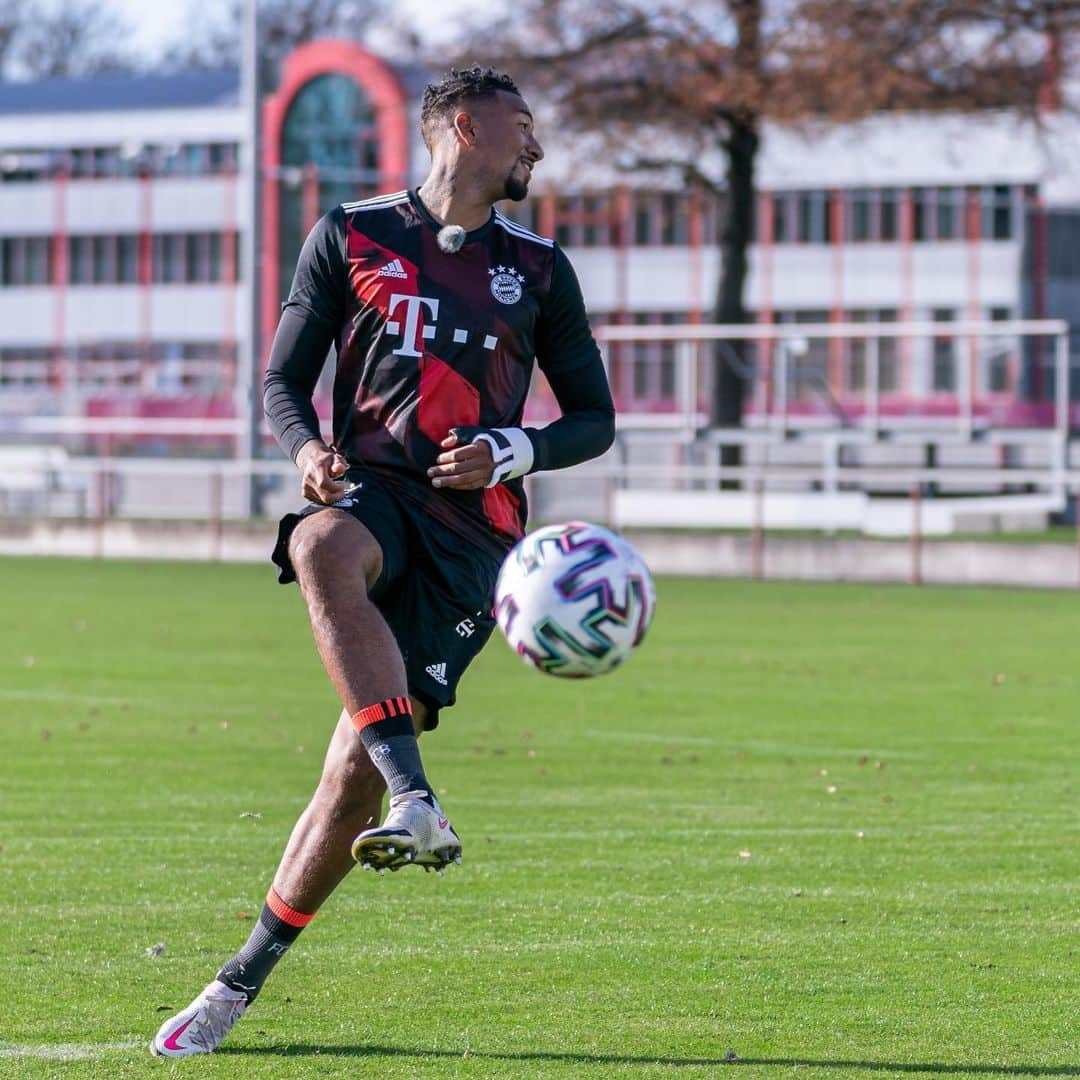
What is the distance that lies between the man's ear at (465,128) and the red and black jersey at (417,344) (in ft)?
0.69

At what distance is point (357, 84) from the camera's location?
57.5 metres

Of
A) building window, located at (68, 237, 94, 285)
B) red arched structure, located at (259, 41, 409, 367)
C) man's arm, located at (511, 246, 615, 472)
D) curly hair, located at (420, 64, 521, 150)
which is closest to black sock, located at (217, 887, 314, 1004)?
man's arm, located at (511, 246, 615, 472)

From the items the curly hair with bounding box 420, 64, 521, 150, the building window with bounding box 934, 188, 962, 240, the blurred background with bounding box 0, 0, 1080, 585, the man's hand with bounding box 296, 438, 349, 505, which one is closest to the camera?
the man's hand with bounding box 296, 438, 349, 505

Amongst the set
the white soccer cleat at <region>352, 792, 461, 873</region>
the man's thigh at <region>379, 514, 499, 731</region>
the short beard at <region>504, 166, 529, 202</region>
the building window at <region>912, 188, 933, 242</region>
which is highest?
the building window at <region>912, 188, 933, 242</region>

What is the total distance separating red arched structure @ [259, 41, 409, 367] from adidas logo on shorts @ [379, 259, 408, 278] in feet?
159

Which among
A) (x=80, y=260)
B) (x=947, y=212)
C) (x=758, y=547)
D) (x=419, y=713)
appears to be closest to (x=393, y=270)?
(x=419, y=713)

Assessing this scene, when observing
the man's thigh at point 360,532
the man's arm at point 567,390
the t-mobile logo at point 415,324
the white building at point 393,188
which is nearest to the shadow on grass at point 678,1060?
the man's thigh at point 360,532

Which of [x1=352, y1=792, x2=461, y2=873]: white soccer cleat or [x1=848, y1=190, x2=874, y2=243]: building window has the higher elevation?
[x1=848, y1=190, x2=874, y2=243]: building window

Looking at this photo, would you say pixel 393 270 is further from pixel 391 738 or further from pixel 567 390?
pixel 391 738

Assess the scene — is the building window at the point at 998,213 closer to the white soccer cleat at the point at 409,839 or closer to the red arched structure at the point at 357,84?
the red arched structure at the point at 357,84

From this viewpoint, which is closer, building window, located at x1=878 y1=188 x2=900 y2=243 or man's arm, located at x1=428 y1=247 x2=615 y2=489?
man's arm, located at x1=428 y1=247 x2=615 y2=489

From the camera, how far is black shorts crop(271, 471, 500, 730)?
5.96 m

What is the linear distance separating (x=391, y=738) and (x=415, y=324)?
112cm

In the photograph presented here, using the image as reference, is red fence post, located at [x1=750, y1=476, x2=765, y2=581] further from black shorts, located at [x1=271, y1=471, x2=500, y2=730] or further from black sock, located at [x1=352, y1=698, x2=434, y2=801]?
black sock, located at [x1=352, y1=698, x2=434, y2=801]
